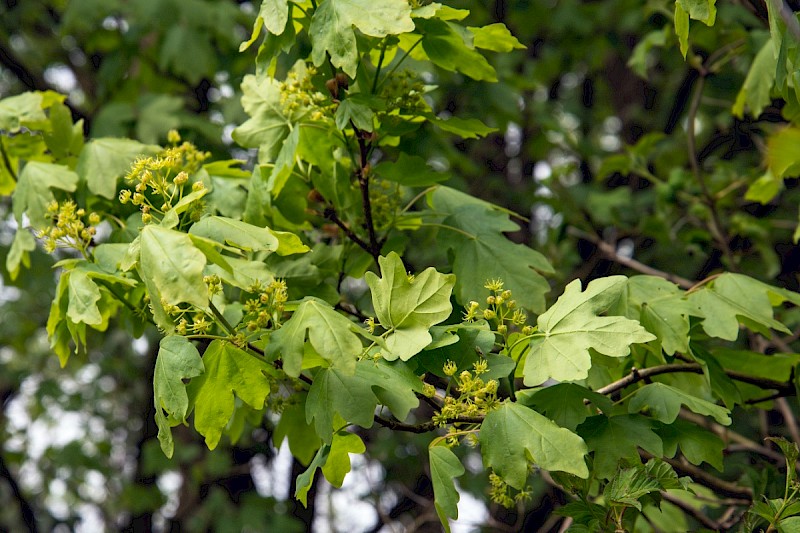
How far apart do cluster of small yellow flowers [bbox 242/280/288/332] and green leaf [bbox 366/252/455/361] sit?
0.58ft

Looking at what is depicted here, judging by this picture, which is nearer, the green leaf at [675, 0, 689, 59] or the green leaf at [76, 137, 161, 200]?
the green leaf at [675, 0, 689, 59]

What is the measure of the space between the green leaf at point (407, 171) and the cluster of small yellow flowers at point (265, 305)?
510mm

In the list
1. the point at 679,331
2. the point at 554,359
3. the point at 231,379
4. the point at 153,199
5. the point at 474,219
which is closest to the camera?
the point at 554,359

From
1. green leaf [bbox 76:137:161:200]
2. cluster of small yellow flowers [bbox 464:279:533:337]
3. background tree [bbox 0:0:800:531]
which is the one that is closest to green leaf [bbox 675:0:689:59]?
background tree [bbox 0:0:800:531]

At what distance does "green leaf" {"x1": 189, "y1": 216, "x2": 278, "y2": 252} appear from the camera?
155cm

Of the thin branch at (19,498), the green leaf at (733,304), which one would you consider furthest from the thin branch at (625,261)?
the thin branch at (19,498)

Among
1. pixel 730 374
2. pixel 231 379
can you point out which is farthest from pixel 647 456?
pixel 231 379

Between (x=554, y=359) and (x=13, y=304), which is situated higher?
(x=554, y=359)

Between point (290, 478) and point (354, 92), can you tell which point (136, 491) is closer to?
point (290, 478)

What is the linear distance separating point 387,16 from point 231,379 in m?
0.78

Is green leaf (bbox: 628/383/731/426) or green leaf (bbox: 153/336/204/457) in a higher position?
green leaf (bbox: 153/336/204/457)

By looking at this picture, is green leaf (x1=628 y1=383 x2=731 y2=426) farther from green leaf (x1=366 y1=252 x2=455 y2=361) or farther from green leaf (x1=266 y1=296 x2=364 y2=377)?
green leaf (x1=266 y1=296 x2=364 y2=377)

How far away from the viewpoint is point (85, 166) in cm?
221

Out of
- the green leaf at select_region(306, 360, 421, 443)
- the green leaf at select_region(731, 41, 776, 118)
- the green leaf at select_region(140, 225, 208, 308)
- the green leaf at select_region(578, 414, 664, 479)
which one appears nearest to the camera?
the green leaf at select_region(140, 225, 208, 308)
